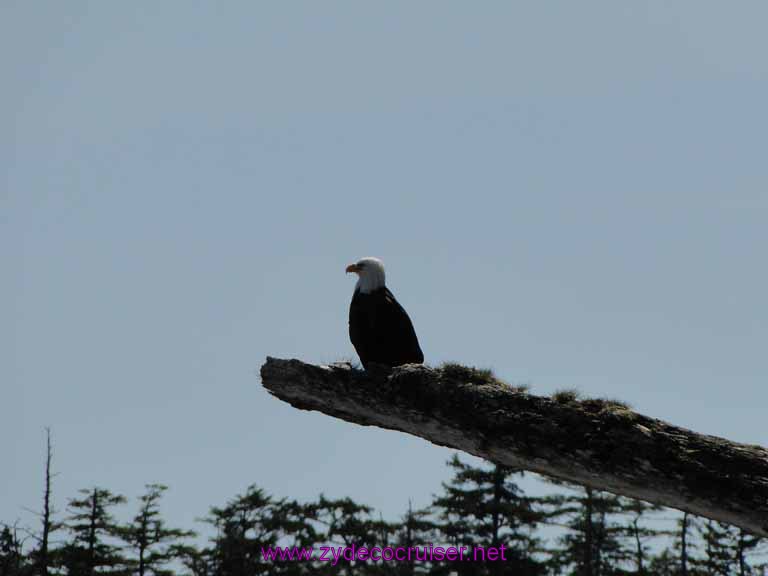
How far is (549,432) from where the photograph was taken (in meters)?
11.2

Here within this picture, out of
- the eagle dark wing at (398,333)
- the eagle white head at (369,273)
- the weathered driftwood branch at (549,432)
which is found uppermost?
the eagle white head at (369,273)

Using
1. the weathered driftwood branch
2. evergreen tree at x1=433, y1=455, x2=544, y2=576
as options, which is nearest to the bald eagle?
the weathered driftwood branch

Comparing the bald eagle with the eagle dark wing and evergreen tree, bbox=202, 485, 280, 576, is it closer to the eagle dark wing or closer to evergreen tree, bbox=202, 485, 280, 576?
the eagle dark wing

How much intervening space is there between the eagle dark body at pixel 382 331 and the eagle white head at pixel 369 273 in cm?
15

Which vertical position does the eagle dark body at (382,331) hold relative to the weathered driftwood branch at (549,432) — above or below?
above

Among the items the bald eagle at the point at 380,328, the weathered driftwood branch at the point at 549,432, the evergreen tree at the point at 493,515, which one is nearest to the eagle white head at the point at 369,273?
the bald eagle at the point at 380,328

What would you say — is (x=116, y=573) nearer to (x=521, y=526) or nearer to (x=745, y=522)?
(x=521, y=526)

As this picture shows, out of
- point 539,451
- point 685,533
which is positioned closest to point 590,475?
point 539,451

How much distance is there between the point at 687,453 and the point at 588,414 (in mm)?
1111

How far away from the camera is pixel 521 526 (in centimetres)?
4941

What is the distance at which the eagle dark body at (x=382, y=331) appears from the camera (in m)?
16.3

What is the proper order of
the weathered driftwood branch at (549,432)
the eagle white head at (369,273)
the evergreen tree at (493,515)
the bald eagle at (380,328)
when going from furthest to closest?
the evergreen tree at (493,515)
the eagle white head at (369,273)
the bald eagle at (380,328)
the weathered driftwood branch at (549,432)

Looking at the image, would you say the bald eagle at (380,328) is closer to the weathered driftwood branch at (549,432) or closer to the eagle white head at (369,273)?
the eagle white head at (369,273)

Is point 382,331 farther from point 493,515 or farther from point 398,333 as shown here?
point 493,515
